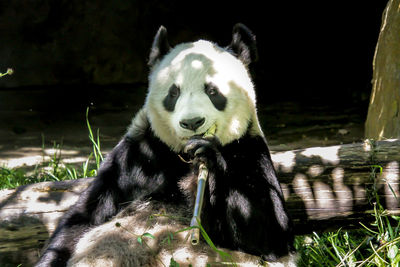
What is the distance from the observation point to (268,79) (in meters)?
14.7

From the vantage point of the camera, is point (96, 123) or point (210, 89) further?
point (96, 123)

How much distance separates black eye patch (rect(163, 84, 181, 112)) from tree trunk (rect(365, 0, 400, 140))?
3249 millimetres

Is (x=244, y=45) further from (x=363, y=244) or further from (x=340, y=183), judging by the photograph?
(x=363, y=244)

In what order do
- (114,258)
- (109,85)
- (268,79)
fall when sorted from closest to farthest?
1. (114,258)
2. (109,85)
3. (268,79)

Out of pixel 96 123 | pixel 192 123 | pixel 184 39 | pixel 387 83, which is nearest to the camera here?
pixel 192 123

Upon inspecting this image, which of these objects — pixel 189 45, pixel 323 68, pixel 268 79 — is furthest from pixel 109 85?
pixel 189 45

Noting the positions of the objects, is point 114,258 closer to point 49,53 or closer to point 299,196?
point 299,196

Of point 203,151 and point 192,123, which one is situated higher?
point 192,123

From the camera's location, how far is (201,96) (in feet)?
12.1

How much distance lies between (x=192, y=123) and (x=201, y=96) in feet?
0.93

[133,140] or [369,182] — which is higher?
[133,140]

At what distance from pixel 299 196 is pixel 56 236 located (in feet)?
6.33

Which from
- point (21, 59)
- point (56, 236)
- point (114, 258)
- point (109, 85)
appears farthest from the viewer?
point (109, 85)

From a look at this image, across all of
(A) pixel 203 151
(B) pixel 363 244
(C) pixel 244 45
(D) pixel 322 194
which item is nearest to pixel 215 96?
(A) pixel 203 151
